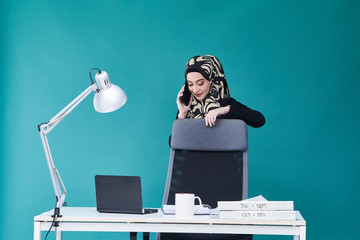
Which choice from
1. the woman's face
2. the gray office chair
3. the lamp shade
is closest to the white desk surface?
the lamp shade

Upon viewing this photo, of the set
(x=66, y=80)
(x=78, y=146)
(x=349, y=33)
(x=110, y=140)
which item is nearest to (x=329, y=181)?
(x=349, y=33)

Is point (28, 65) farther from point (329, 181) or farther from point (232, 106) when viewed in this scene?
point (329, 181)

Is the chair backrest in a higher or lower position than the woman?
lower

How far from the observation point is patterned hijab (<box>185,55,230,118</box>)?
2590 mm

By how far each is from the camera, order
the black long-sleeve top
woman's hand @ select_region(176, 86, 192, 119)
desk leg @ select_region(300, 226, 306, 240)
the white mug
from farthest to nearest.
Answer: woman's hand @ select_region(176, 86, 192, 119) → the black long-sleeve top → the white mug → desk leg @ select_region(300, 226, 306, 240)

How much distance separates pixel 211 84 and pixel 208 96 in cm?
7

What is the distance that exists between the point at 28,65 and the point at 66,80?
289 millimetres

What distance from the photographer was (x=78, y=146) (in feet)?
10.9

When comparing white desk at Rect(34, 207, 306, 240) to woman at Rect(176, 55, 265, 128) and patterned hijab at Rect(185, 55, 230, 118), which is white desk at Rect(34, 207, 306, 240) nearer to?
woman at Rect(176, 55, 265, 128)

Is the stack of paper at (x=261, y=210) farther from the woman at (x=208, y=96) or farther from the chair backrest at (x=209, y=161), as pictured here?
the woman at (x=208, y=96)

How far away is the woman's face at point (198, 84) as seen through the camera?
8.48 ft

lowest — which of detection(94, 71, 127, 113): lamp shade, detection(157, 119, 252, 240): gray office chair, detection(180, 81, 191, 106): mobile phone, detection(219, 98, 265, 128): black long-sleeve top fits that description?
detection(157, 119, 252, 240): gray office chair

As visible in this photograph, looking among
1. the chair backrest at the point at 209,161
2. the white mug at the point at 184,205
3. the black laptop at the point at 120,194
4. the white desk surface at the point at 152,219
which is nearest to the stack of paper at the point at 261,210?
the white desk surface at the point at 152,219

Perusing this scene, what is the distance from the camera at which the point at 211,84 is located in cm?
267
